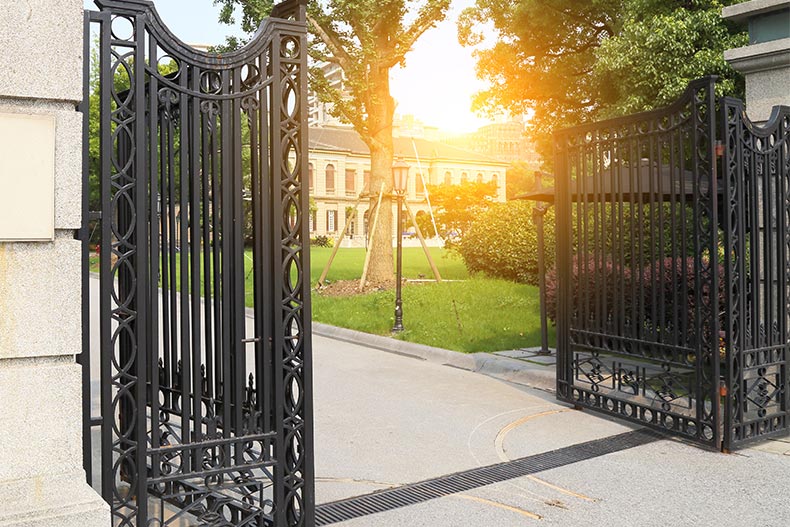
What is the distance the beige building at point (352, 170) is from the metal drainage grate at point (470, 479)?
228 feet

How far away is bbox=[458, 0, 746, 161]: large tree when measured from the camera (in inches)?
664

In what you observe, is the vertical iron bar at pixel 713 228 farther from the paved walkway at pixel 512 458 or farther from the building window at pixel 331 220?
the building window at pixel 331 220

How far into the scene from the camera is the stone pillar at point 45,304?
337 centimetres

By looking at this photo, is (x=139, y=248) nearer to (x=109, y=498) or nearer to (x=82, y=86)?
(x=82, y=86)

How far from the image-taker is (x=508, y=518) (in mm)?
4699

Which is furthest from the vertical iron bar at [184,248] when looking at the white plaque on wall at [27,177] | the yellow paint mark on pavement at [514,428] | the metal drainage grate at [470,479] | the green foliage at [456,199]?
the green foliage at [456,199]

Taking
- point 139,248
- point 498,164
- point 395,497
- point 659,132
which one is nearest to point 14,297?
point 139,248

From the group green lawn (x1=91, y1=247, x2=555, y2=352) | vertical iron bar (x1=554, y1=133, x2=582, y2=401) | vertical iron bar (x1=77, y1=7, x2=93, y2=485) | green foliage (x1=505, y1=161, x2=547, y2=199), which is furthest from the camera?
green foliage (x1=505, y1=161, x2=547, y2=199)

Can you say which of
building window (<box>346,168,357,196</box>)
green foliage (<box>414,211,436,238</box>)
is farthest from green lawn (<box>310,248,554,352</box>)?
building window (<box>346,168,357,196</box>)

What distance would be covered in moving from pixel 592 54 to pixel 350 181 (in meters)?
65.9

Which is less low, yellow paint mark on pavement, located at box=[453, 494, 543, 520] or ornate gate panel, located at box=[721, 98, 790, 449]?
ornate gate panel, located at box=[721, 98, 790, 449]

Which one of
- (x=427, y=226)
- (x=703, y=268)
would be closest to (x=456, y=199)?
(x=427, y=226)

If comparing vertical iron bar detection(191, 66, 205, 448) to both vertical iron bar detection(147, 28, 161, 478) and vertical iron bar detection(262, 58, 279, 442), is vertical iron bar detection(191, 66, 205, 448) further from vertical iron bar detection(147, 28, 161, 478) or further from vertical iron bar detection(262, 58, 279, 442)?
vertical iron bar detection(262, 58, 279, 442)

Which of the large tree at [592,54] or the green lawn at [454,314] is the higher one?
the large tree at [592,54]
